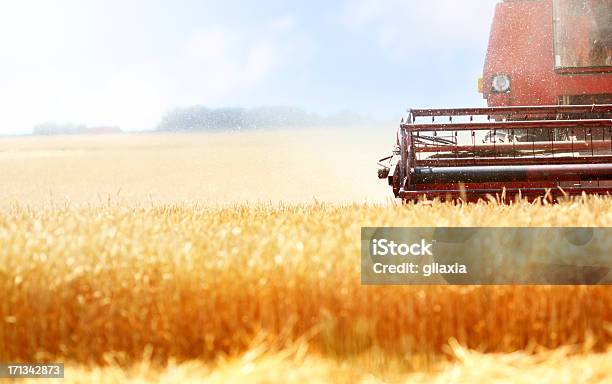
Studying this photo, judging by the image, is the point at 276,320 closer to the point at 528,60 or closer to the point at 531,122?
the point at 531,122

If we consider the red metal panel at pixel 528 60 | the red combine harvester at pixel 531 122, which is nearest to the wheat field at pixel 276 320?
the red combine harvester at pixel 531 122

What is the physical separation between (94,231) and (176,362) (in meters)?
0.93

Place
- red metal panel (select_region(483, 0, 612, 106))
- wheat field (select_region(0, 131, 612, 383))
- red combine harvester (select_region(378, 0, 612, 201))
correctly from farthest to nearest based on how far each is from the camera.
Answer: red metal panel (select_region(483, 0, 612, 106))
red combine harvester (select_region(378, 0, 612, 201))
wheat field (select_region(0, 131, 612, 383))

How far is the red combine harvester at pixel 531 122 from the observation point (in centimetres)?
510

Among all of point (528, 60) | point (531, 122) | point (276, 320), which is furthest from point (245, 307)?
point (528, 60)

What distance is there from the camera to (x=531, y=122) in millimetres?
5098

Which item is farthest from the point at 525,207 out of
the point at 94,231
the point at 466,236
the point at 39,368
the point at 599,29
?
the point at 599,29

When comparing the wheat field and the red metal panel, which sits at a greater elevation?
the red metal panel

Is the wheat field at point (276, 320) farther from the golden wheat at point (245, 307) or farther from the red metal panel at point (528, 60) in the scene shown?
the red metal panel at point (528, 60)

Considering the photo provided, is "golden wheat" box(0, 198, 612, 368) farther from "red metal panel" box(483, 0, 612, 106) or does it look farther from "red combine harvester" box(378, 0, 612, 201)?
"red metal panel" box(483, 0, 612, 106)

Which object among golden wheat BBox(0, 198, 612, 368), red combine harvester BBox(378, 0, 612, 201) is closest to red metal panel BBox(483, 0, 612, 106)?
red combine harvester BBox(378, 0, 612, 201)

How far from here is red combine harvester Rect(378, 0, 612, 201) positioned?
16.7 ft

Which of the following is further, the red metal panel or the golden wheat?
the red metal panel

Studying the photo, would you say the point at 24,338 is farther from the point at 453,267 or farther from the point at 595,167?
the point at 595,167
